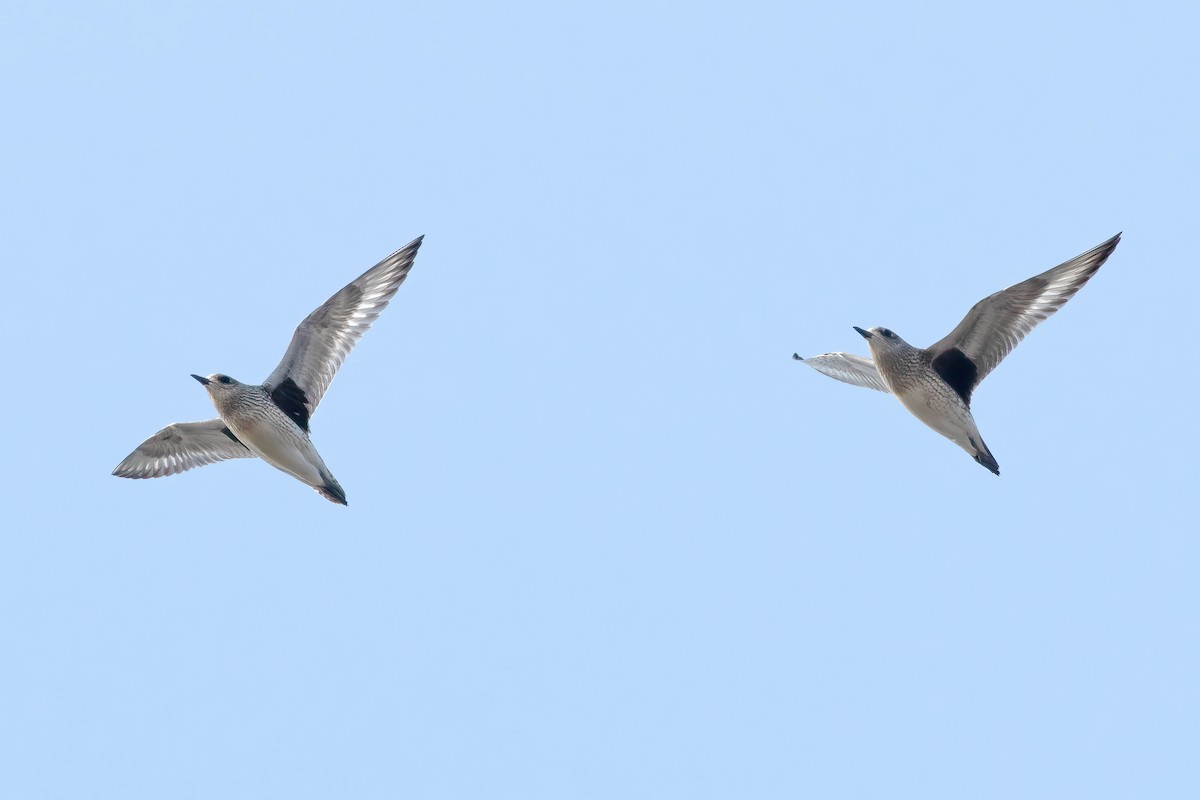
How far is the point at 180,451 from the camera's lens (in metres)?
19.9

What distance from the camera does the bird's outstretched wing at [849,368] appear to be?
20.6 meters

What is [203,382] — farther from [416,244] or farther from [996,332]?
[996,332]

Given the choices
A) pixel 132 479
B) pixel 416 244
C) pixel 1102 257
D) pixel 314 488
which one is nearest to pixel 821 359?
pixel 1102 257

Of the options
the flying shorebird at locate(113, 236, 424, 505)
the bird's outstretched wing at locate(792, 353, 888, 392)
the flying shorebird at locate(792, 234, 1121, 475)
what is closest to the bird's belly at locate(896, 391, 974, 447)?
the flying shorebird at locate(792, 234, 1121, 475)

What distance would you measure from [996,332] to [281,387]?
8358 mm

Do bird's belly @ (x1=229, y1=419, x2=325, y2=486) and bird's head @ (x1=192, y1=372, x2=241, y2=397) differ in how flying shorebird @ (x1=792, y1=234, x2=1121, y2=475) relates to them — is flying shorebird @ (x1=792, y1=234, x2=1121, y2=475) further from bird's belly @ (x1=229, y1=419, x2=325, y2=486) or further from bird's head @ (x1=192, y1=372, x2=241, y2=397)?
bird's head @ (x1=192, y1=372, x2=241, y2=397)

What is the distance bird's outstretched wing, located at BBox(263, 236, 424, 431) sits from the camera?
59.6 feet

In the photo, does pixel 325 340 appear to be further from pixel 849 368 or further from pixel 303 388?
pixel 849 368

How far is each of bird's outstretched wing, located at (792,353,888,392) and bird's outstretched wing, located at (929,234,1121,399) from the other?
A: 1.60 m

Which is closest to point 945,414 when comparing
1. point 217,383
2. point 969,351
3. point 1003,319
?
point 969,351

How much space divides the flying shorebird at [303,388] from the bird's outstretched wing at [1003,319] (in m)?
6.45

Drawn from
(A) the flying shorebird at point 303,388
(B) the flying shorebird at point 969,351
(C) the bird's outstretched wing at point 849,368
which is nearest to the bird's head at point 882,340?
(B) the flying shorebird at point 969,351

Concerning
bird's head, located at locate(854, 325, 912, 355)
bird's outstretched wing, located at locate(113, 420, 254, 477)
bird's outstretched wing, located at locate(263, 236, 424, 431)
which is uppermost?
bird's head, located at locate(854, 325, 912, 355)

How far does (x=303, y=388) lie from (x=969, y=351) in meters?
7.82
